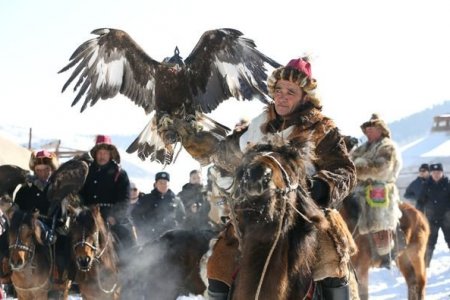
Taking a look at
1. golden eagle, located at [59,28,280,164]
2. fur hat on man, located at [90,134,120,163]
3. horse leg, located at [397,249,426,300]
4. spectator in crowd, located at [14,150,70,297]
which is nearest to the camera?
golden eagle, located at [59,28,280,164]

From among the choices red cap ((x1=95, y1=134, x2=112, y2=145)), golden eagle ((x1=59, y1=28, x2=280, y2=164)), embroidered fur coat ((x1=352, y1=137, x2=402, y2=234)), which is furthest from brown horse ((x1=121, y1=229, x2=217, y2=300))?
embroidered fur coat ((x1=352, y1=137, x2=402, y2=234))

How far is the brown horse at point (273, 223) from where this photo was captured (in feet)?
11.0

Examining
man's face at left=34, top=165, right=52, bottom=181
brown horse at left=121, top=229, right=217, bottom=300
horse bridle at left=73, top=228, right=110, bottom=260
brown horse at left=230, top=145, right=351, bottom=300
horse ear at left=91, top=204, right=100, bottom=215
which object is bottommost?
brown horse at left=121, top=229, right=217, bottom=300

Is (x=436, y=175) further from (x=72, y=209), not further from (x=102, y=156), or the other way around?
(x=72, y=209)

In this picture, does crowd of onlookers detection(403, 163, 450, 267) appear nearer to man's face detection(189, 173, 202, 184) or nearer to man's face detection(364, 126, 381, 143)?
man's face detection(189, 173, 202, 184)

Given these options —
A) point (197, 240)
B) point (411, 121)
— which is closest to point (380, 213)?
point (197, 240)

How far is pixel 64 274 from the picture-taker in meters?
8.79

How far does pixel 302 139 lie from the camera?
3832 mm

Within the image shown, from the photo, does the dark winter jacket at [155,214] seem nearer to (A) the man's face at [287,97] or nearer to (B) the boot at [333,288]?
(A) the man's face at [287,97]

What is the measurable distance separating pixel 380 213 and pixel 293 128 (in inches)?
225

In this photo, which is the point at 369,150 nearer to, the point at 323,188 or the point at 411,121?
the point at 323,188

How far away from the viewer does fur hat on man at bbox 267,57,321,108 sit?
4273mm

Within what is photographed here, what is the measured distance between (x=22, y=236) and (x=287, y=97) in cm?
493

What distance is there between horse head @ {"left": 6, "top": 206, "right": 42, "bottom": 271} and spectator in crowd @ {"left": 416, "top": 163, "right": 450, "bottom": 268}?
8858mm
